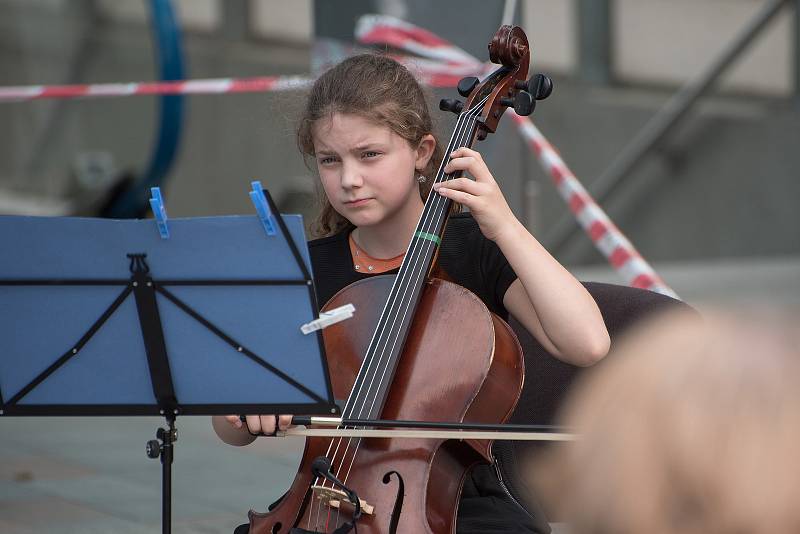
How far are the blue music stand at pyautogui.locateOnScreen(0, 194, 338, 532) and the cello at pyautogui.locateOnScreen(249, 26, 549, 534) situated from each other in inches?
6.2

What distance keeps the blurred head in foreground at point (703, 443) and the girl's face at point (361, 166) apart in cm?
79

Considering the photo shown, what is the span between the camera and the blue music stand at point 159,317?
180 centimetres

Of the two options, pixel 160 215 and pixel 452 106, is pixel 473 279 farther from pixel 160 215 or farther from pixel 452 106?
pixel 160 215

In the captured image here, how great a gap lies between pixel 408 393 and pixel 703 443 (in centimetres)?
76

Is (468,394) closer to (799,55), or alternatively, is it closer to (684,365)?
(684,365)

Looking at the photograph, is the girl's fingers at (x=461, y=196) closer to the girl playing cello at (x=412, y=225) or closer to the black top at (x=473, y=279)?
the girl playing cello at (x=412, y=225)

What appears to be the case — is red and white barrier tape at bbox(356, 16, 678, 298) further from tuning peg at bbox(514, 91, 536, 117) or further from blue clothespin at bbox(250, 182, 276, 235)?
blue clothespin at bbox(250, 182, 276, 235)

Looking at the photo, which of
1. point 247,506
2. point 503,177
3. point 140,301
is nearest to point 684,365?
point 140,301

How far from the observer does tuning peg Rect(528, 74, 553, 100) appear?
231cm

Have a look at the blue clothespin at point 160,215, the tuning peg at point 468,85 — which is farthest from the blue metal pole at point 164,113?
the blue clothespin at point 160,215

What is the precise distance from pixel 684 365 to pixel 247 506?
225 centimetres

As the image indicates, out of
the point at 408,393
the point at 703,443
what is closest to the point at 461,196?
the point at 408,393

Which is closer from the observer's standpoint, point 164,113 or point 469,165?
point 469,165

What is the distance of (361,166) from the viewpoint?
7.06ft
